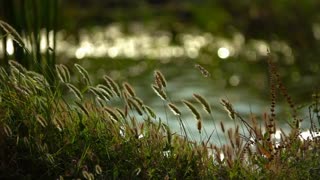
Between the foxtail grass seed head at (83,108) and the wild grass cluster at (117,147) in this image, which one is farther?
the foxtail grass seed head at (83,108)

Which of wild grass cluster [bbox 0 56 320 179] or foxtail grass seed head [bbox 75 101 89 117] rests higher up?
foxtail grass seed head [bbox 75 101 89 117]

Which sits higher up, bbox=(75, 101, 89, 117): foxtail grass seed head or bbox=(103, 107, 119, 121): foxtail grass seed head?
bbox=(75, 101, 89, 117): foxtail grass seed head

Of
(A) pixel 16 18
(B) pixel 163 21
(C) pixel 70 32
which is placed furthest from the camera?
(B) pixel 163 21

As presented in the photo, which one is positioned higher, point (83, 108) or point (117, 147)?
point (83, 108)

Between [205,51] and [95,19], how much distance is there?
2127 millimetres

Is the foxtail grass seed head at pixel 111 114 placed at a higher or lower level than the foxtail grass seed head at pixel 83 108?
lower

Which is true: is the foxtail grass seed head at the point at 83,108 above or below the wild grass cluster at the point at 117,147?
above

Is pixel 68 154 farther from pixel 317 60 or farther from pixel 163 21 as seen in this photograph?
pixel 163 21

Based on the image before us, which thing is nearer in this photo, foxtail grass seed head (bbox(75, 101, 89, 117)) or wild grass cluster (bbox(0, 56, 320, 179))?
wild grass cluster (bbox(0, 56, 320, 179))

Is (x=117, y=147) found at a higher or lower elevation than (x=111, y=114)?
lower

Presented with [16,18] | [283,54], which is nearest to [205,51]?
[283,54]

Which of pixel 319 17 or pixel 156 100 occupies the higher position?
pixel 319 17

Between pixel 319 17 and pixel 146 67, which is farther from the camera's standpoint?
pixel 319 17

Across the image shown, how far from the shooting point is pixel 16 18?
193 inches
